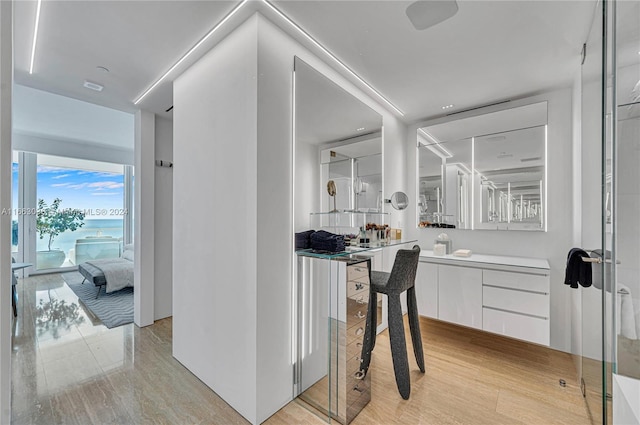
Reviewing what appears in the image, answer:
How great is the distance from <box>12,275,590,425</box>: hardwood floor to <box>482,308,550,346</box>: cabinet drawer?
26 centimetres

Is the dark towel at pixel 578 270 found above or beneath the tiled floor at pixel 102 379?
above

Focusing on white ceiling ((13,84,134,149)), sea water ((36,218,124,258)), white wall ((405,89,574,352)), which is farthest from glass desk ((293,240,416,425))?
sea water ((36,218,124,258))

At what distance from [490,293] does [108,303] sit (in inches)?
198

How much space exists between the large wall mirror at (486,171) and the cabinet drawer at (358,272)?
1.98 m

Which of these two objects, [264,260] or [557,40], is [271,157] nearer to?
[264,260]

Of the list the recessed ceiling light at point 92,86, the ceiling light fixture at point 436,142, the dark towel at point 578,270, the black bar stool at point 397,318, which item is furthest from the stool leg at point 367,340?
the recessed ceiling light at point 92,86

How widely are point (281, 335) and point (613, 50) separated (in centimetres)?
241

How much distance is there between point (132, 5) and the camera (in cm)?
165

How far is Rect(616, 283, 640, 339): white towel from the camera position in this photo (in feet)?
3.60

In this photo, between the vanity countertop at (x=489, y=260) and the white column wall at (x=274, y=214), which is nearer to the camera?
the white column wall at (x=274, y=214)

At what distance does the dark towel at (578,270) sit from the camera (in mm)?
1794

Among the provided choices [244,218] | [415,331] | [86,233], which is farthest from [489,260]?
[86,233]

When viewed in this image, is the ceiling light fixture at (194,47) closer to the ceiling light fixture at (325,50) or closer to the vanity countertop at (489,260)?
the ceiling light fixture at (325,50)

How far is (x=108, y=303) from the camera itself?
4.00m
